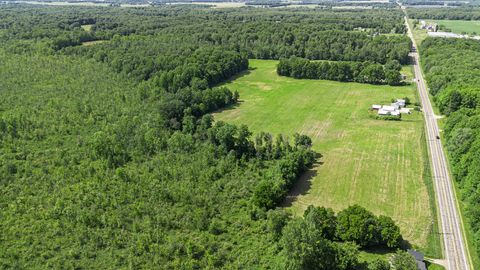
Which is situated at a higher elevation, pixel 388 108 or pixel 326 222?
pixel 388 108

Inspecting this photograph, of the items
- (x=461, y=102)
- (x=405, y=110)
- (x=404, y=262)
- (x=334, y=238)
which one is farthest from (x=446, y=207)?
(x=405, y=110)

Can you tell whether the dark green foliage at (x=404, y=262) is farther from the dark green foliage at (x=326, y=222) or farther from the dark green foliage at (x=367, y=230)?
the dark green foliage at (x=326, y=222)

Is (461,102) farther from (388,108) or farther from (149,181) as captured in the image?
(149,181)

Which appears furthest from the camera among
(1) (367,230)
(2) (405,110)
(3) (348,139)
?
(2) (405,110)

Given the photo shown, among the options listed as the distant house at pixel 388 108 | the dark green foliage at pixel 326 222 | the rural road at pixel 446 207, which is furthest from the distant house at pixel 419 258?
the distant house at pixel 388 108

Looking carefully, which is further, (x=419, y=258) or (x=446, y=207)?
(x=446, y=207)
